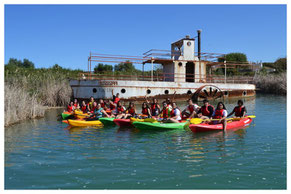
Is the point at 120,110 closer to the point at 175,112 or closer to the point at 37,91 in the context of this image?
the point at 175,112

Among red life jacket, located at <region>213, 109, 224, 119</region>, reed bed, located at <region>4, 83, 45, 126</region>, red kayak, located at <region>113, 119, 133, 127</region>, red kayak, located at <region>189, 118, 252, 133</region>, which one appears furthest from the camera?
reed bed, located at <region>4, 83, 45, 126</region>

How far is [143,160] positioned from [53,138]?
4420 millimetres

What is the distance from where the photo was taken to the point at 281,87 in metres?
30.5

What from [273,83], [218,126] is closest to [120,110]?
[218,126]

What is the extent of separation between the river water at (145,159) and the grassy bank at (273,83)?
2216cm

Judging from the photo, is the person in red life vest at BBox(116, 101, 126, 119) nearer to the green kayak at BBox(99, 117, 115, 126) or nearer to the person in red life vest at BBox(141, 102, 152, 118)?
the green kayak at BBox(99, 117, 115, 126)

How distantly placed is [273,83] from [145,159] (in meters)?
30.4

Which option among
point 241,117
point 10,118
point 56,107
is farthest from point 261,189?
point 56,107

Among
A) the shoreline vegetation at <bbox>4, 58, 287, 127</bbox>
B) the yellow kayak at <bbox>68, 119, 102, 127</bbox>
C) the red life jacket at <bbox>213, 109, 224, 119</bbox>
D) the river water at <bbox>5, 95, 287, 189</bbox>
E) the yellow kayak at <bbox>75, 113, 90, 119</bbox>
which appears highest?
the shoreline vegetation at <bbox>4, 58, 287, 127</bbox>

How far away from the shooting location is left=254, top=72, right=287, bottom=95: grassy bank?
30263 mm

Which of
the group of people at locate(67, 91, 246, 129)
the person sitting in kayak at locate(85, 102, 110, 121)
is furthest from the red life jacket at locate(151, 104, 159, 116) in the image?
the person sitting in kayak at locate(85, 102, 110, 121)

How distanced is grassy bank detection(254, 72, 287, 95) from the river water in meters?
22.2

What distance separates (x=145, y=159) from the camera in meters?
7.29

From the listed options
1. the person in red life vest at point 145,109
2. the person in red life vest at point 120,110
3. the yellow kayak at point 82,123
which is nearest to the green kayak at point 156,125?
the person in red life vest at point 145,109
